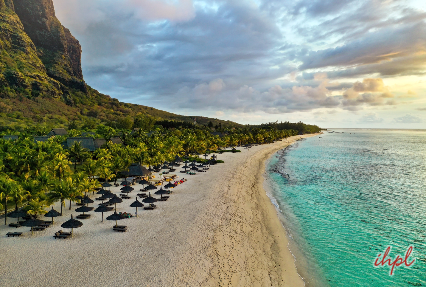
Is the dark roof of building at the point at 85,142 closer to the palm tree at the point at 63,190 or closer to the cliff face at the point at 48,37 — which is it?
the palm tree at the point at 63,190

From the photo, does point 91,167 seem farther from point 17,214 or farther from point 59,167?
point 17,214

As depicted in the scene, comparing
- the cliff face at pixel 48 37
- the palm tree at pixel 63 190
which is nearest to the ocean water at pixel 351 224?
the palm tree at pixel 63 190

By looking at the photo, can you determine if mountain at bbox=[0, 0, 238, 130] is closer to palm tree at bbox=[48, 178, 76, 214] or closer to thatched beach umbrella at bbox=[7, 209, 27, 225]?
palm tree at bbox=[48, 178, 76, 214]

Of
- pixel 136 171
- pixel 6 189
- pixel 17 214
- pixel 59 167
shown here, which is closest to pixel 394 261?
pixel 136 171

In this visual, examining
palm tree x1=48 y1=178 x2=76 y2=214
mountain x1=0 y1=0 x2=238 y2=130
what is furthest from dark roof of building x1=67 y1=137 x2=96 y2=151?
mountain x1=0 y1=0 x2=238 y2=130

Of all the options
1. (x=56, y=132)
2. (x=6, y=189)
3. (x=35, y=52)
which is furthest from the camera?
(x=35, y=52)

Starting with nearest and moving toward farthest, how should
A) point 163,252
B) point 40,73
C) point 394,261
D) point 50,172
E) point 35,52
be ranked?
point 163,252
point 394,261
point 50,172
point 40,73
point 35,52

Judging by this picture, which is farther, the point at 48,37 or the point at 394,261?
the point at 48,37
